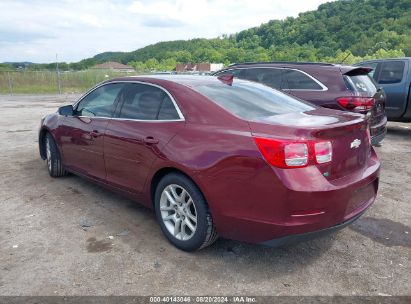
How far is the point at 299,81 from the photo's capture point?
262 inches

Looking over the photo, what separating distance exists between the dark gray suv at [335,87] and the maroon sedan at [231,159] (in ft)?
7.56

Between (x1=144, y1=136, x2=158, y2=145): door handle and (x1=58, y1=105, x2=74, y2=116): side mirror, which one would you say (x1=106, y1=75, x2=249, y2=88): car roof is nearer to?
(x1=144, y1=136, x2=158, y2=145): door handle

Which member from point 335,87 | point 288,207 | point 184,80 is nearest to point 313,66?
point 335,87

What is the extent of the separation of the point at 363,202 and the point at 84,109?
3428mm

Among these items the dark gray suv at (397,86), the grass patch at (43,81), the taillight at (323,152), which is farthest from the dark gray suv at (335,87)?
the grass patch at (43,81)

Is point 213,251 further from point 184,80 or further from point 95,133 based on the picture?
point 95,133

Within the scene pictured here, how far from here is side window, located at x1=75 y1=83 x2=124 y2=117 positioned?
4.51 metres

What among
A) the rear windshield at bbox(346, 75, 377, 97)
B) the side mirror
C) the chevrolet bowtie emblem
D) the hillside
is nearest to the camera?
the chevrolet bowtie emblem

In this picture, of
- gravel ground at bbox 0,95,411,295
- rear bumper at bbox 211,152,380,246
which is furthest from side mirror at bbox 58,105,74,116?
rear bumper at bbox 211,152,380,246

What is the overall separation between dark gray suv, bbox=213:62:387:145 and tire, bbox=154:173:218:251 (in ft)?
11.7

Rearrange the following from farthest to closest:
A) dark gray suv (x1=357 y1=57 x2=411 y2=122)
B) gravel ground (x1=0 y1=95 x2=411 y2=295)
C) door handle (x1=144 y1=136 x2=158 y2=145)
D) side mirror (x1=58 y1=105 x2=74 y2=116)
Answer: dark gray suv (x1=357 y1=57 x2=411 y2=122)
side mirror (x1=58 y1=105 x2=74 y2=116)
door handle (x1=144 y1=136 x2=158 y2=145)
gravel ground (x1=0 y1=95 x2=411 y2=295)

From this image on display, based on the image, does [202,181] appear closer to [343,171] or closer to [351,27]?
[343,171]

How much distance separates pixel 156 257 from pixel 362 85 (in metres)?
4.65

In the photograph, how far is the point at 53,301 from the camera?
2854 millimetres
